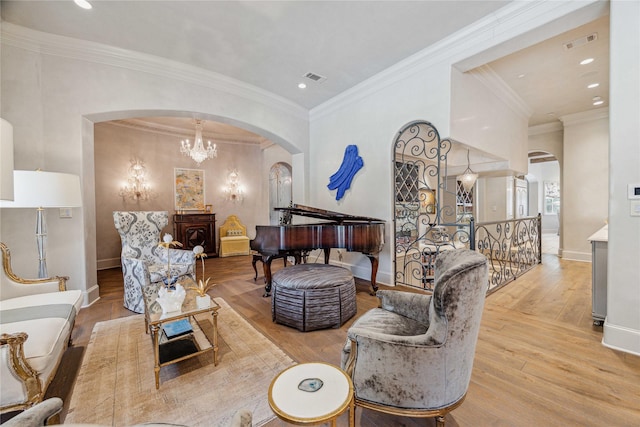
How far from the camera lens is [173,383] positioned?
1823 mm

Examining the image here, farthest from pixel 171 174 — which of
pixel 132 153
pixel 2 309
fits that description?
pixel 2 309

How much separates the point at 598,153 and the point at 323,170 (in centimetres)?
590

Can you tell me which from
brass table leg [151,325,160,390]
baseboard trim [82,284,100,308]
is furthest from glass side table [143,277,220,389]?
baseboard trim [82,284,100,308]

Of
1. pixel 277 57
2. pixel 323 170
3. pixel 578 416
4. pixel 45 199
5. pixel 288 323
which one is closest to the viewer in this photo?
pixel 578 416

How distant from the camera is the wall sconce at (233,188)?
23.0 feet

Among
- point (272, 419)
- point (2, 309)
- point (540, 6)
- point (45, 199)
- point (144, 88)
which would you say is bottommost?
point (272, 419)

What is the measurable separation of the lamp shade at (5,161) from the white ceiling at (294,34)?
7.52ft

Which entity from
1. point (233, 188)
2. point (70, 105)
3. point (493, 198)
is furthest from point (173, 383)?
point (493, 198)

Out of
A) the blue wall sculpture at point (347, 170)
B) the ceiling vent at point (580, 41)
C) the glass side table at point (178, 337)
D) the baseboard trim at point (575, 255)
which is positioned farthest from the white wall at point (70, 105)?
the baseboard trim at point (575, 255)

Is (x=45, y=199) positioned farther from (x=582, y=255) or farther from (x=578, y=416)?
(x=582, y=255)

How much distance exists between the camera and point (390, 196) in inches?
156

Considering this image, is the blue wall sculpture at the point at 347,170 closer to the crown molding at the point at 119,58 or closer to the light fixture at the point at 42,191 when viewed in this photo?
the crown molding at the point at 119,58

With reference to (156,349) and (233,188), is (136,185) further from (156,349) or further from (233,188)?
(156,349)

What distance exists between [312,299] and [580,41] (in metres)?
4.48
